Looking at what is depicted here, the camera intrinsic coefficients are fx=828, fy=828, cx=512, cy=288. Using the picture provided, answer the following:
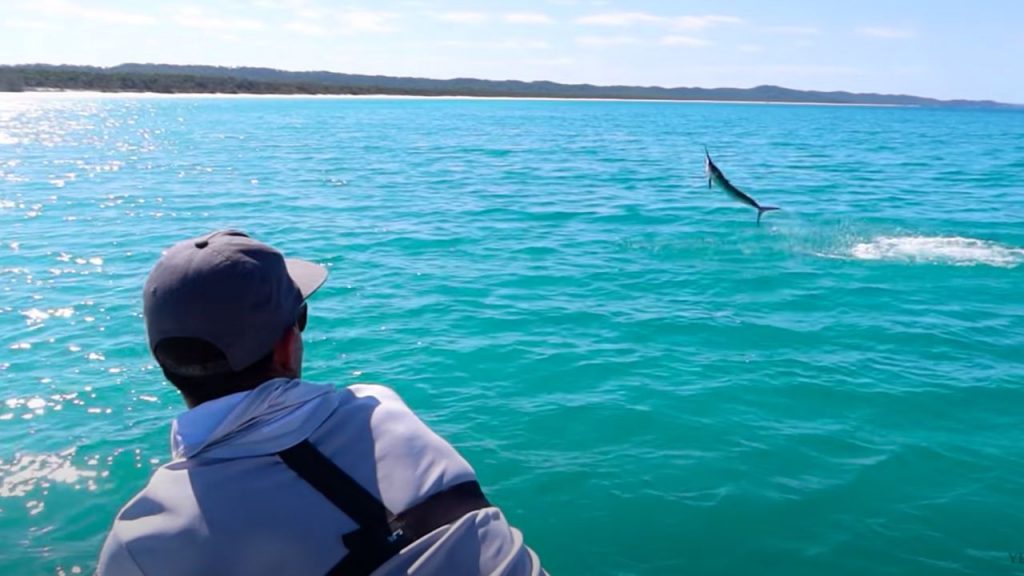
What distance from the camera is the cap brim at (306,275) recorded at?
7.09 feet

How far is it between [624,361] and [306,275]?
8.24 metres

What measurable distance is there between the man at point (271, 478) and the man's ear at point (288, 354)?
67 millimetres

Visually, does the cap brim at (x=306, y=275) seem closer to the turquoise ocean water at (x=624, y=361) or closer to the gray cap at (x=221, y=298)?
the gray cap at (x=221, y=298)

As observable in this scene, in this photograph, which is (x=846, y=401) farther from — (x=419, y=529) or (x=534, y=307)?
(x=419, y=529)

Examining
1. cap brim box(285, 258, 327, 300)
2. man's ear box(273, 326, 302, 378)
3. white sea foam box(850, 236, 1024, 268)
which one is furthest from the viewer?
white sea foam box(850, 236, 1024, 268)

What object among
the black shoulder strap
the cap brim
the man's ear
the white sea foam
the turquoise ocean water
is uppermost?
the cap brim

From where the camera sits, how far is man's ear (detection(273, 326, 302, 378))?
2006 mm

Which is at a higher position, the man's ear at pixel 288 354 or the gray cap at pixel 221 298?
the gray cap at pixel 221 298

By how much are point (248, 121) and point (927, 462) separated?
64326 millimetres

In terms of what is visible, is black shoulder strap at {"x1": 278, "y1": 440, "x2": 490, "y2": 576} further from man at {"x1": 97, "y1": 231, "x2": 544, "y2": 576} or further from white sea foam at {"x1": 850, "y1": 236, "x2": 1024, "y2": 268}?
white sea foam at {"x1": 850, "y1": 236, "x2": 1024, "y2": 268}

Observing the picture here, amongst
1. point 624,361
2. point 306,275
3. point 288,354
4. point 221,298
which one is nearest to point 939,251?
point 624,361

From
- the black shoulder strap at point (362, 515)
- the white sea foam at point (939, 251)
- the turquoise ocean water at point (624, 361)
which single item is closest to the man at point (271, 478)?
the black shoulder strap at point (362, 515)

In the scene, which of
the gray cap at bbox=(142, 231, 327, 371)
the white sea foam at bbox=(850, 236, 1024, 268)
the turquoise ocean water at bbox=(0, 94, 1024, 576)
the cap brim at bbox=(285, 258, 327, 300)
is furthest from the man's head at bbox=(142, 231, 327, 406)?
the white sea foam at bbox=(850, 236, 1024, 268)

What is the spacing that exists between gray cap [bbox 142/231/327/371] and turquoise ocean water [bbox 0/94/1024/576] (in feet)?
15.6
